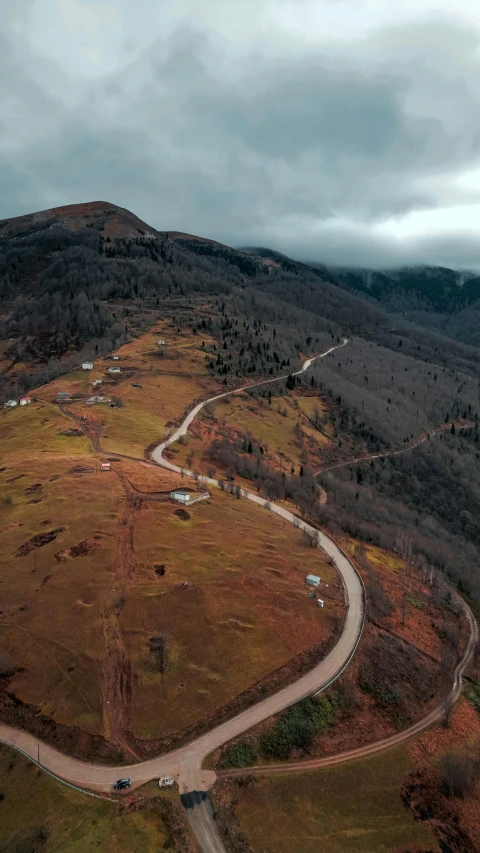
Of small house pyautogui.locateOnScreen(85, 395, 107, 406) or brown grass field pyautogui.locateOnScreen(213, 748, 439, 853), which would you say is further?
small house pyautogui.locateOnScreen(85, 395, 107, 406)

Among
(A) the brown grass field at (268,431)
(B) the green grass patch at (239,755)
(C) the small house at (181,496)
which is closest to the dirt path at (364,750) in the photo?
(B) the green grass patch at (239,755)

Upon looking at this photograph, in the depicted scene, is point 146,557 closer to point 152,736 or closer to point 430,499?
point 152,736

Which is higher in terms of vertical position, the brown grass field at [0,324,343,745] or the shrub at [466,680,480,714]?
the brown grass field at [0,324,343,745]

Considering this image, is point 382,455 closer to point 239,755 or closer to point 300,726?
point 300,726

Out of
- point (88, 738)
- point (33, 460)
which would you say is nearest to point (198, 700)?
point (88, 738)

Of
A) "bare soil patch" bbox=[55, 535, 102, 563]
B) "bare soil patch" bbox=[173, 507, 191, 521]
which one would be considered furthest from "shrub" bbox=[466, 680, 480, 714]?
"bare soil patch" bbox=[55, 535, 102, 563]

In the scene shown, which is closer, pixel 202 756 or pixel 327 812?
pixel 327 812

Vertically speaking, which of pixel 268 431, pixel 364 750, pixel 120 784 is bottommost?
pixel 364 750

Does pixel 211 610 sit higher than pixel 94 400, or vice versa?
pixel 94 400

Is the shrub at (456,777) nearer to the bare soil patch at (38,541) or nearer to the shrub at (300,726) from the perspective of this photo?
the shrub at (300,726)

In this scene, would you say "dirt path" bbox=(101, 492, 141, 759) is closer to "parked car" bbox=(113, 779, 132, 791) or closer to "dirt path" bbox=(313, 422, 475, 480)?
"parked car" bbox=(113, 779, 132, 791)

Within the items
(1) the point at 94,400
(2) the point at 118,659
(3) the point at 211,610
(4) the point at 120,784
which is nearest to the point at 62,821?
(4) the point at 120,784
